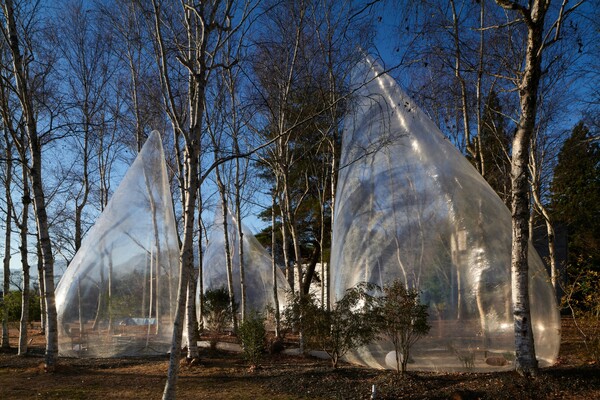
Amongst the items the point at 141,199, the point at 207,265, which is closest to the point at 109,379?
the point at 141,199

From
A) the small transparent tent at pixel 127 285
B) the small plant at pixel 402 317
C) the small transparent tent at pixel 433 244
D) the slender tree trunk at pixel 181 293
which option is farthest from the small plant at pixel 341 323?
the small transparent tent at pixel 127 285

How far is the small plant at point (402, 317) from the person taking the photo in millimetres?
6781

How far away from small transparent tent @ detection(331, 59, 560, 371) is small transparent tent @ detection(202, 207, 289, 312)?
851 cm

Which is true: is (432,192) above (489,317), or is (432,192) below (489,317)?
above

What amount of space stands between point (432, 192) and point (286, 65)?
4422mm

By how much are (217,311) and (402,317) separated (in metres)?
8.88

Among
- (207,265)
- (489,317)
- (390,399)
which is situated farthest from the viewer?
(207,265)

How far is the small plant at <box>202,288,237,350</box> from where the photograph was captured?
1432 centimetres

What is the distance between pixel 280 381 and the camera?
7.23 m

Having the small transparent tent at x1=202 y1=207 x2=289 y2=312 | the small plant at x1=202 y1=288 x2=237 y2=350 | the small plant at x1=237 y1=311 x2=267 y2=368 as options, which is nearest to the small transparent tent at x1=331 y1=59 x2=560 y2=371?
the small plant at x1=237 y1=311 x2=267 y2=368

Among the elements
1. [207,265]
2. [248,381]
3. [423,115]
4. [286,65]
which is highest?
[286,65]

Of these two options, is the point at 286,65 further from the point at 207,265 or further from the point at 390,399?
the point at 207,265

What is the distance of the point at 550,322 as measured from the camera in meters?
7.36

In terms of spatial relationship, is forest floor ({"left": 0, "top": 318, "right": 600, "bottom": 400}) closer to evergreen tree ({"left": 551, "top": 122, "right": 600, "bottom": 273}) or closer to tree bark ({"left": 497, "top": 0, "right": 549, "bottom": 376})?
tree bark ({"left": 497, "top": 0, "right": 549, "bottom": 376})
